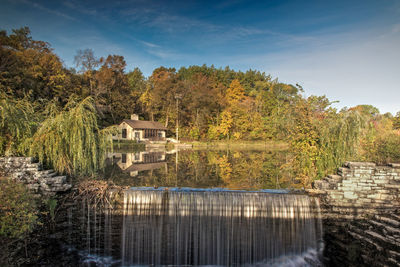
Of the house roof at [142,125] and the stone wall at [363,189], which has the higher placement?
the house roof at [142,125]

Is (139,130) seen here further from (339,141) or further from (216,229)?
(339,141)

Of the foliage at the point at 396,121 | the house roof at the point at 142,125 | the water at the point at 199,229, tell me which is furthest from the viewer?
the house roof at the point at 142,125

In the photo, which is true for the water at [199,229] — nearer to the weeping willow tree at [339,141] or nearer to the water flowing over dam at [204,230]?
the water flowing over dam at [204,230]

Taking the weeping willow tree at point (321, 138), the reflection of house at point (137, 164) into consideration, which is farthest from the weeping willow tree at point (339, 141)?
the reflection of house at point (137, 164)

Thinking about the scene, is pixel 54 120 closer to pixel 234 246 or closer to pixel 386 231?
pixel 234 246

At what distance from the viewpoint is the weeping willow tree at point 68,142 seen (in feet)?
24.7

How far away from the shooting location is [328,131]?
8.62 meters

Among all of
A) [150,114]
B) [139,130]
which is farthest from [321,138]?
[150,114]

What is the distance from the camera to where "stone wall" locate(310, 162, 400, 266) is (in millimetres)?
6293

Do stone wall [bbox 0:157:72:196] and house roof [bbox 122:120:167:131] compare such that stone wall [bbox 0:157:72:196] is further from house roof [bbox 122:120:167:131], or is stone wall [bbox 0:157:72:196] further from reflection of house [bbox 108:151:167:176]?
house roof [bbox 122:120:167:131]

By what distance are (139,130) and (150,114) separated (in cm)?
908

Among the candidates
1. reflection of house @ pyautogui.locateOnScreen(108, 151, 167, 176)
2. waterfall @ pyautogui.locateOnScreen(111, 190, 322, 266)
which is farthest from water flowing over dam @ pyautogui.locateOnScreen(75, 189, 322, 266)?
reflection of house @ pyautogui.locateOnScreen(108, 151, 167, 176)

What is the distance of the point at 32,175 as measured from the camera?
7.04m

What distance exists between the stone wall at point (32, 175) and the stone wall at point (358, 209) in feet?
27.8
